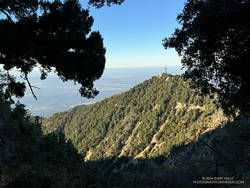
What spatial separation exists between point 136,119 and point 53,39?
465 feet

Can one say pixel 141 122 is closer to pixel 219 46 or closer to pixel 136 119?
pixel 136 119

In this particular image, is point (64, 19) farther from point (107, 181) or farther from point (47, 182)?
point (47, 182)

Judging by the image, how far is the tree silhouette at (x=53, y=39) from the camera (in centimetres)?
1405

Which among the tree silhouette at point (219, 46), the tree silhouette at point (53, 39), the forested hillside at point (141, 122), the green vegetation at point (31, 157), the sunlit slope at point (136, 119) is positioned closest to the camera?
the green vegetation at point (31, 157)

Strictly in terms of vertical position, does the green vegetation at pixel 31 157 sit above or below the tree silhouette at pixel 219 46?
below

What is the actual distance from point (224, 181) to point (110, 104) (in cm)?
16219

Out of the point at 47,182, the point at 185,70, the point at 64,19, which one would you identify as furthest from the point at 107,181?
the point at 64,19

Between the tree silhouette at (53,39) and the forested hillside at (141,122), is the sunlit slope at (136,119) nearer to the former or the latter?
the forested hillside at (141,122)

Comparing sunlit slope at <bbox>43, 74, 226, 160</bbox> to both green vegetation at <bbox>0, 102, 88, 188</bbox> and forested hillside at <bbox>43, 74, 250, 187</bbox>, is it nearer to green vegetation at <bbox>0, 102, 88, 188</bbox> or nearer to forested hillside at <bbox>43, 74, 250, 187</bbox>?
forested hillside at <bbox>43, 74, 250, 187</bbox>

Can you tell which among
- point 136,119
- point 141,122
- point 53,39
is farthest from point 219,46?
point 136,119

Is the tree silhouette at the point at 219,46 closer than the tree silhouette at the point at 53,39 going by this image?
Yes

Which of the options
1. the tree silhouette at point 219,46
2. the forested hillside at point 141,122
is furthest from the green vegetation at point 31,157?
the forested hillside at point 141,122

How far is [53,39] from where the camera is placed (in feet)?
47.7

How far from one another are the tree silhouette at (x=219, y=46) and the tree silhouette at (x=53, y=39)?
4.46 metres
